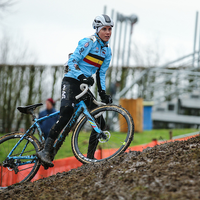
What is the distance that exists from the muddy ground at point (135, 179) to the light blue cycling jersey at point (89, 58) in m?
1.39

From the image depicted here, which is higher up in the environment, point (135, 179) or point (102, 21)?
point (102, 21)

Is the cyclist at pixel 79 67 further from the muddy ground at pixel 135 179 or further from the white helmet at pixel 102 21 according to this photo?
the muddy ground at pixel 135 179

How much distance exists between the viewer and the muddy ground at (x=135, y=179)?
255 centimetres

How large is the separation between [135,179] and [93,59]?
6.67 feet

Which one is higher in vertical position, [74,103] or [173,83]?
[173,83]

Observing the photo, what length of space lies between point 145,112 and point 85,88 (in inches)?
335

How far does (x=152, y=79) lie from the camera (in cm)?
1333

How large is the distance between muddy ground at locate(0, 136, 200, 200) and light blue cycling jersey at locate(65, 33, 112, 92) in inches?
54.8

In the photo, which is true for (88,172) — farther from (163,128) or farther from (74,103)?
(163,128)

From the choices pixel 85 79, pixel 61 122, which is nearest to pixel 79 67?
pixel 85 79

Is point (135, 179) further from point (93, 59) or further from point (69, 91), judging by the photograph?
point (93, 59)

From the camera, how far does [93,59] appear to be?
13.9ft

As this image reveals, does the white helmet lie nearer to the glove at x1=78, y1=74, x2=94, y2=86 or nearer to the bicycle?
the glove at x1=78, y1=74, x2=94, y2=86

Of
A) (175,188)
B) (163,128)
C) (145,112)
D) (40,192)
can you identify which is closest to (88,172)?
(40,192)
